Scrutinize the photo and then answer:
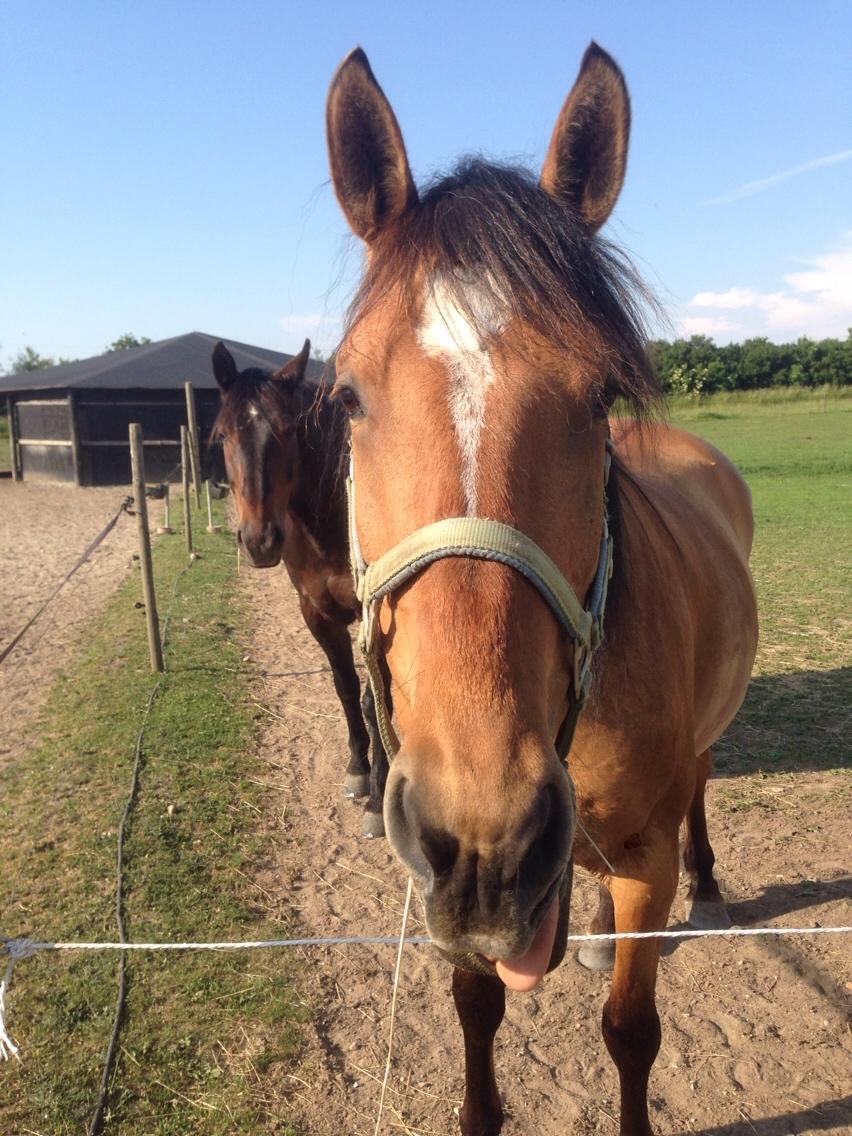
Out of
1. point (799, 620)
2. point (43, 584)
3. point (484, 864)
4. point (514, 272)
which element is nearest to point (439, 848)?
point (484, 864)

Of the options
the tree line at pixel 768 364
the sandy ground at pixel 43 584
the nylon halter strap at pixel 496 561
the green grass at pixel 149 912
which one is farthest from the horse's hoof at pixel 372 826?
the tree line at pixel 768 364

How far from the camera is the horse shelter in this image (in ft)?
71.9

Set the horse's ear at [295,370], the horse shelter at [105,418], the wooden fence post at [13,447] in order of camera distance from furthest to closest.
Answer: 1. the wooden fence post at [13,447]
2. the horse shelter at [105,418]
3. the horse's ear at [295,370]

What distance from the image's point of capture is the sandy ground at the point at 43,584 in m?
6.09

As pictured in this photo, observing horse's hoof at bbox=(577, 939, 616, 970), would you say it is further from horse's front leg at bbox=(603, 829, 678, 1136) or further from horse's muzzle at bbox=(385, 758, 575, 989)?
horse's muzzle at bbox=(385, 758, 575, 989)

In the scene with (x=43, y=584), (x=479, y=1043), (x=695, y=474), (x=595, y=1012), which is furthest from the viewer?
(x=43, y=584)

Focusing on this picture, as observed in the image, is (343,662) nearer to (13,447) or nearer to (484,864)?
(484,864)

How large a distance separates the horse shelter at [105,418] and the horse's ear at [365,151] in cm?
1985

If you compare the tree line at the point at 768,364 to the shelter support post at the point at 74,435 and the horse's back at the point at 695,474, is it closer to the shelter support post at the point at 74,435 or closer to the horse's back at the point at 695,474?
the shelter support post at the point at 74,435

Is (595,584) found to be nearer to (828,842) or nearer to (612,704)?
(612,704)

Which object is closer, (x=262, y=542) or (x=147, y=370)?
(x=262, y=542)

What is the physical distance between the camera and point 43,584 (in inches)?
382

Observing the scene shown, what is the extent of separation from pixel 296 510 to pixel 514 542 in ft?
12.2

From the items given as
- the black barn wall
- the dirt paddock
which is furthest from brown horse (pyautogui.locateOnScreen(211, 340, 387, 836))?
the black barn wall
